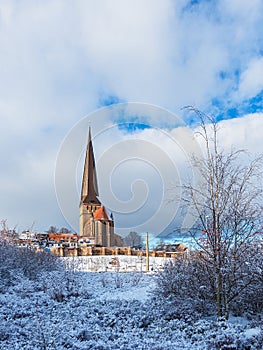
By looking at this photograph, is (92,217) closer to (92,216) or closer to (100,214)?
(92,216)

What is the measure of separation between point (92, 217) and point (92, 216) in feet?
1.90

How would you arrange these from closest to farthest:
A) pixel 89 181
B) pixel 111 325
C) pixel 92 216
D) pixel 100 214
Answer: pixel 111 325 < pixel 89 181 < pixel 100 214 < pixel 92 216

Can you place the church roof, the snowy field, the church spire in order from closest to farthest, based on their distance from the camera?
the snowy field < the church spire < the church roof

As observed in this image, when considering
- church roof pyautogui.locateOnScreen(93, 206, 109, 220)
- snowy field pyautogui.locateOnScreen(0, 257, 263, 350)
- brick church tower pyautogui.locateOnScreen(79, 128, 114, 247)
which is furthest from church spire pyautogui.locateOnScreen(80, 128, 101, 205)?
snowy field pyautogui.locateOnScreen(0, 257, 263, 350)

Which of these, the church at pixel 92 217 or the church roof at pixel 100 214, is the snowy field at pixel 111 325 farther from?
the church roof at pixel 100 214

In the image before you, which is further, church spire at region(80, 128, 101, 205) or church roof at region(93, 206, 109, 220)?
church roof at region(93, 206, 109, 220)

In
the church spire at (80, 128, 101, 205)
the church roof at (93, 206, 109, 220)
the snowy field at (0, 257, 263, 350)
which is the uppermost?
the church spire at (80, 128, 101, 205)

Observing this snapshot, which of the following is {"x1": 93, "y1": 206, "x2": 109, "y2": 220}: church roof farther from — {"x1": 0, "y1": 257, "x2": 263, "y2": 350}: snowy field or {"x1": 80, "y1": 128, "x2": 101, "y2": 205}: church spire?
{"x1": 0, "y1": 257, "x2": 263, "y2": 350}: snowy field

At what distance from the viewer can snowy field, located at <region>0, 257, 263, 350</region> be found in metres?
4.36

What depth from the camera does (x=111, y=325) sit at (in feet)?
18.8

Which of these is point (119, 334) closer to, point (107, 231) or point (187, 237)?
point (187, 237)

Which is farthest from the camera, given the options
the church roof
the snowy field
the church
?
the church roof

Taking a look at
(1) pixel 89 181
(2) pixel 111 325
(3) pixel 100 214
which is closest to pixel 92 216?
(3) pixel 100 214

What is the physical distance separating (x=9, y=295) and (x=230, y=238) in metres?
6.23
